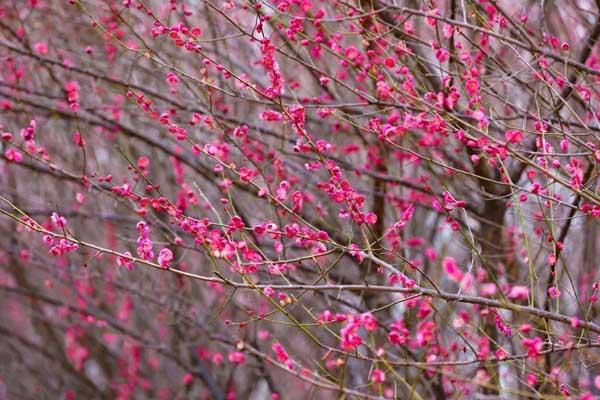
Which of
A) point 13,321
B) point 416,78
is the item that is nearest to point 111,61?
point 416,78

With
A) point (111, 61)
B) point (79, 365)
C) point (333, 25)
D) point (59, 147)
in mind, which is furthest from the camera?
point (79, 365)

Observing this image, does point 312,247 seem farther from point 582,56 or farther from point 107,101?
point 107,101

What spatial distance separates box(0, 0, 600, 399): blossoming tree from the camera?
3748 millimetres

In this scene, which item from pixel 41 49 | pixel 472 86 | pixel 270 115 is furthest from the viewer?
pixel 41 49

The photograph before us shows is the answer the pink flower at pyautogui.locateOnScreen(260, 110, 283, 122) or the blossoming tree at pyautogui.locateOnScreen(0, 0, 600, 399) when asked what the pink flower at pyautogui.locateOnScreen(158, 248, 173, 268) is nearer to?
the blossoming tree at pyautogui.locateOnScreen(0, 0, 600, 399)

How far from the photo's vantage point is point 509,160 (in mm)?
6004

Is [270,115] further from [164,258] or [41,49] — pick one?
[41,49]

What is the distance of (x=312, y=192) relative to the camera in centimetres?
721

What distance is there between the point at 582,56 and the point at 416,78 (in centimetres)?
103

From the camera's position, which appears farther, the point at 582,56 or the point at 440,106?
the point at 582,56

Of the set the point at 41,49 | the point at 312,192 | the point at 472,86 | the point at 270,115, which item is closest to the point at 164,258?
the point at 270,115

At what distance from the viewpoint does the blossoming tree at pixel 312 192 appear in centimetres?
375

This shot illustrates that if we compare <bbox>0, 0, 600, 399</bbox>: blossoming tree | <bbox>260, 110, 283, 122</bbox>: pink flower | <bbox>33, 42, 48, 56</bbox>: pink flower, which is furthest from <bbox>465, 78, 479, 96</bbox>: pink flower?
<bbox>33, 42, 48, 56</bbox>: pink flower

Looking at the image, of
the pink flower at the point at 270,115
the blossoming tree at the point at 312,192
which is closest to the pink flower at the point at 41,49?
the blossoming tree at the point at 312,192
